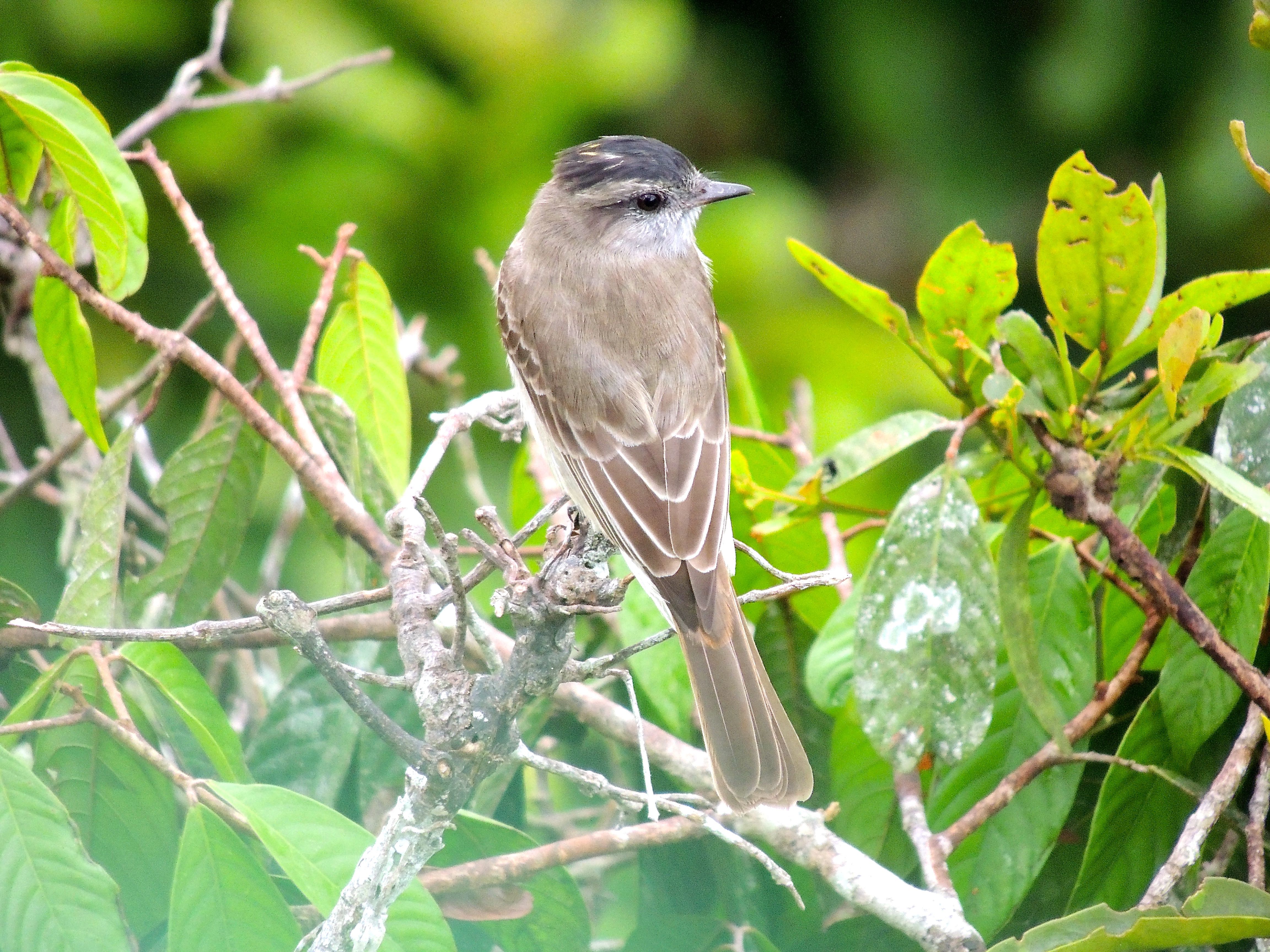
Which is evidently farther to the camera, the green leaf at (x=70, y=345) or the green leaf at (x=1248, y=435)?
the green leaf at (x=70, y=345)

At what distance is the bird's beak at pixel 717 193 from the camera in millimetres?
3340

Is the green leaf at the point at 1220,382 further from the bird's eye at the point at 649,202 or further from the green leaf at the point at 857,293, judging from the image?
the bird's eye at the point at 649,202

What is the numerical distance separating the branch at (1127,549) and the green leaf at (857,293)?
10.5 inches

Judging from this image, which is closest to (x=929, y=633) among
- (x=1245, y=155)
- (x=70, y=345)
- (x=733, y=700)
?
(x=733, y=700)

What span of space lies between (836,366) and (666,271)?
2.54m

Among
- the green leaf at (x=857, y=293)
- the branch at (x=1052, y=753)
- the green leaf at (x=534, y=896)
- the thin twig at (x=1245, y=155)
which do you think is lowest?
the green leaf at (x=534, y=896)

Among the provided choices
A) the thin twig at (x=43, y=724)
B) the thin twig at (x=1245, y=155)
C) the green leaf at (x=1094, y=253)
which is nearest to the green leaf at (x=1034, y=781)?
the green leaf at (x=1094, y=253)

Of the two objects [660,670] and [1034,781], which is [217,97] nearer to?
[660,670]

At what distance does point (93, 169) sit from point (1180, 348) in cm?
162

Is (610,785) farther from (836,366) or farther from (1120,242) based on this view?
(836,366)

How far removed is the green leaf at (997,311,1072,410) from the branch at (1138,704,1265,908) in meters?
0.51

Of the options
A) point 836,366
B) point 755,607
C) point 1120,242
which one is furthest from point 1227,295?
point 836,366

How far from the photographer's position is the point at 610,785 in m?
1.67

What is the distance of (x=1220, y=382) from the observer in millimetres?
1774
